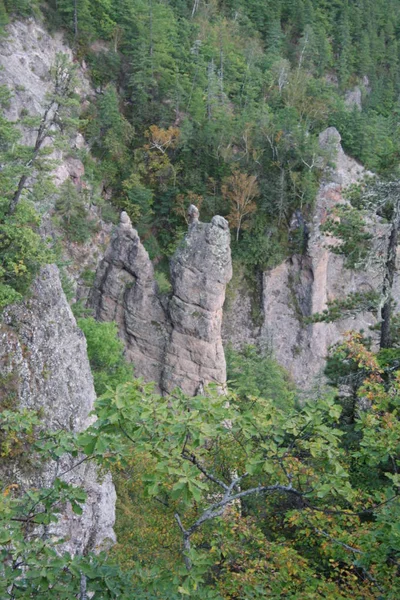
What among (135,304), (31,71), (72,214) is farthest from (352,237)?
(31,71)

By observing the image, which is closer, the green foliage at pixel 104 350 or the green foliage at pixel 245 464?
the green foliage at pixel 245 464

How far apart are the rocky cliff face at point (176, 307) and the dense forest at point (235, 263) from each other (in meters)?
1.29

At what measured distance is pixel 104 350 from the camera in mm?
22359

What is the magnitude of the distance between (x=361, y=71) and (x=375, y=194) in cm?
5514

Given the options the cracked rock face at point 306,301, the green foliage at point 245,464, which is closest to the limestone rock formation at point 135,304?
the cracked rock face at point 306,301

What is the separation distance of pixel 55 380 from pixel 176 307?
10.9 m

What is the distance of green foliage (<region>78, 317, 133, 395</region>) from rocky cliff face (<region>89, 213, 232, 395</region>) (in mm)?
1706

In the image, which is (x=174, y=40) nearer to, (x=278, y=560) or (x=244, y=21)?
(x=244, y=21)

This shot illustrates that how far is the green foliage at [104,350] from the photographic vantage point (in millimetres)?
22156

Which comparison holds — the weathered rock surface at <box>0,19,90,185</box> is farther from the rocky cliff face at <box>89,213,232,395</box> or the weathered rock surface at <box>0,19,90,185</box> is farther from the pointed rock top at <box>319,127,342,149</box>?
the pointed rock top at <box>319,127,342,149</box>

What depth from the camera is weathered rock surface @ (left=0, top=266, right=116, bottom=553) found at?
12.7 meters

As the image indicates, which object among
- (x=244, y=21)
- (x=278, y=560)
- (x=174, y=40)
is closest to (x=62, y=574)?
(x=278, y=560)

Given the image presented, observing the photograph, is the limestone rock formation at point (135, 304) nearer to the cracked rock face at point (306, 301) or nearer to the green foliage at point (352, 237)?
the cracked rock face at point (306, 301)

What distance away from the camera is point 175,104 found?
39.8 meters
